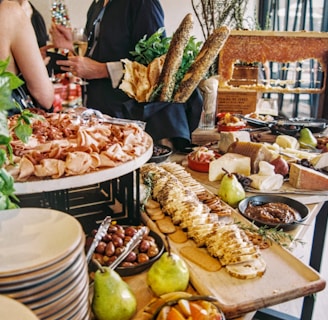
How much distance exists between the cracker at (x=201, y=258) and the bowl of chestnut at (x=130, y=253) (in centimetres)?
7

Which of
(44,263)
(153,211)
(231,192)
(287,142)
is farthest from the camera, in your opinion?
(287,142)

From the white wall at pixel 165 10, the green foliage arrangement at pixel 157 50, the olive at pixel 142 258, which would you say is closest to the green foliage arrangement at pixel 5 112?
the olive at pixel 142 258

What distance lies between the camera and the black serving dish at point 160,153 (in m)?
1.70

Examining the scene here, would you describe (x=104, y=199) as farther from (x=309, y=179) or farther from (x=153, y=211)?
(x=309, y=179)

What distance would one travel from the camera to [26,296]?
569 millimetres

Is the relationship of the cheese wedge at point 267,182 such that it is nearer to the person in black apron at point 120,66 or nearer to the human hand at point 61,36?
the person in black apron at point 120,66

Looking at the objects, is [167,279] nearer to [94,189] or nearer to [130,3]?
[94,189]

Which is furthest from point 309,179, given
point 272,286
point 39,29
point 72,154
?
point 39,29

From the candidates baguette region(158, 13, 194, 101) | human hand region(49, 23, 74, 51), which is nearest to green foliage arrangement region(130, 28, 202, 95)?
baguette region(158, 13, 194, 101)

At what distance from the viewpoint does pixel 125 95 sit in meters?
2.19

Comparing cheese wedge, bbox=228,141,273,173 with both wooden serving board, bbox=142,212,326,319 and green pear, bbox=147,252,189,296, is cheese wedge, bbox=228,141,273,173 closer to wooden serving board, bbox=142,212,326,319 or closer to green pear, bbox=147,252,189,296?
wooden serving board, bbox=142,212,326,319

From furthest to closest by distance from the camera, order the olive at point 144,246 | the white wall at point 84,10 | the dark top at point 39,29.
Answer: the white wall at point 84,10 → the dark top at point 39,29 → the olive at point 144,246

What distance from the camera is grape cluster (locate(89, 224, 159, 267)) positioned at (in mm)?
1001

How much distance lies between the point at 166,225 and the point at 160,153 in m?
0.57
